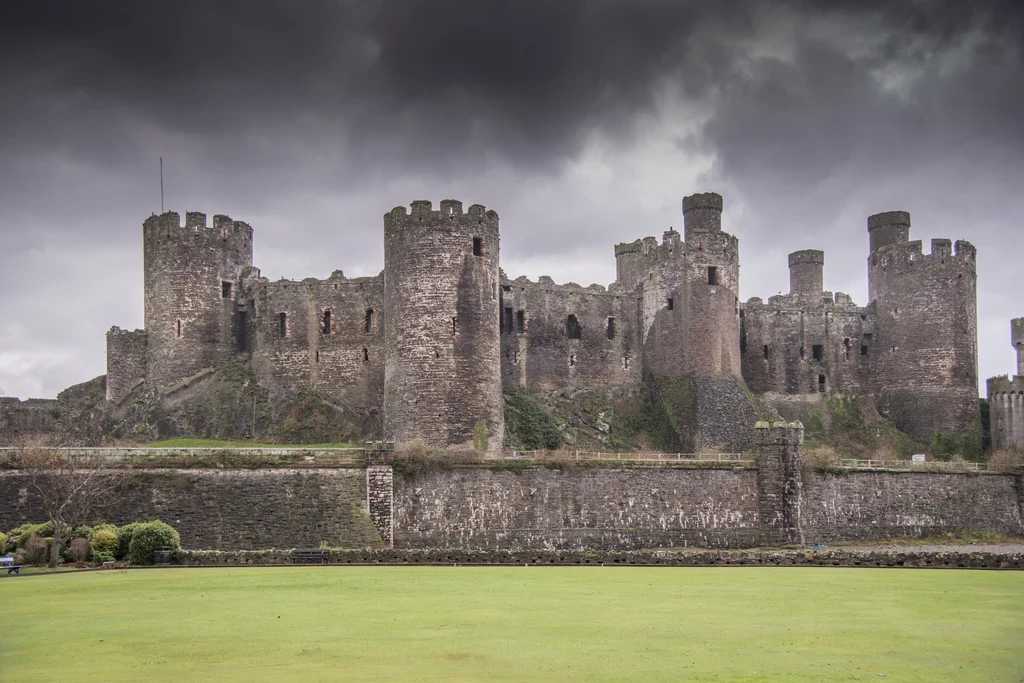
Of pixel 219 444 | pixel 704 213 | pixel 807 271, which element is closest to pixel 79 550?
pixel 219 444

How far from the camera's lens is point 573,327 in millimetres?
60250

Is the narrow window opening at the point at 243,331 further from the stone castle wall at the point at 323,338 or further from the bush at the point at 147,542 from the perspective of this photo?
the bush at the point at 147,542

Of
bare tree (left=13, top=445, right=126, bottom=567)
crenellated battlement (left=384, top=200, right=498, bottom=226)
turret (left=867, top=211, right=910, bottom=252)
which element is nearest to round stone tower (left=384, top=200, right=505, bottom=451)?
crenellated battlement (left=384, top=200, right=498, bottom=226)

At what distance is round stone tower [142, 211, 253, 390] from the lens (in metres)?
55.0

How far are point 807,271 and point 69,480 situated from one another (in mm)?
44332

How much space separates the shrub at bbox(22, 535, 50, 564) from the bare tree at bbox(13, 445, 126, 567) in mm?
464

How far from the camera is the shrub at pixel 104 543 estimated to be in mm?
36250

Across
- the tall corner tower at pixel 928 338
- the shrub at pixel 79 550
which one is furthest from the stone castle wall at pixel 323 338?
the tall corner tower at pixel 928 338

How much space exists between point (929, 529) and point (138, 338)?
36.0 m

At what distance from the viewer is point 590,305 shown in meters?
60.9

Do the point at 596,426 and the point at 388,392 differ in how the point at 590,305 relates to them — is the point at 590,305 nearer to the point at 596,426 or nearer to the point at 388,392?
the point at 596,426

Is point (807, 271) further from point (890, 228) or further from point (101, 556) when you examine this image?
point (101, 556)

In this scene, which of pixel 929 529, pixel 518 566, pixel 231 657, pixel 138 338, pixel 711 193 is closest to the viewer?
pixel 231 657

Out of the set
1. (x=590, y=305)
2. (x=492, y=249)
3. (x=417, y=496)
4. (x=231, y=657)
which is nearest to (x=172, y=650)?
(x=231, y=657)
